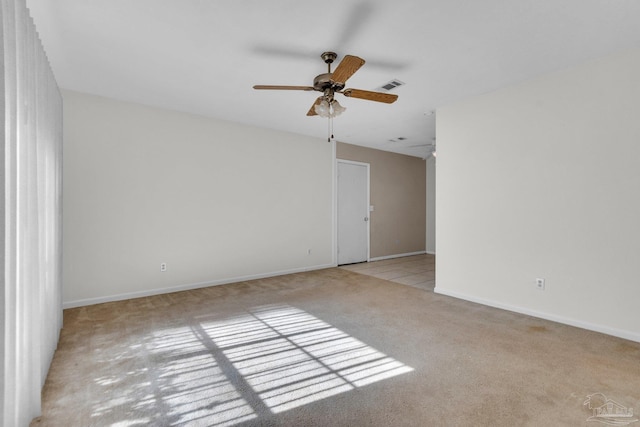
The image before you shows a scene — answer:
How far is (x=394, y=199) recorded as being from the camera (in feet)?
24.0

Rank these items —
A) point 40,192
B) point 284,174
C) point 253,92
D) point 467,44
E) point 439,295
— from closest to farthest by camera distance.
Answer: point 40,192 < point 467,44 < point 253,92 < point 439,295 < point 284,174

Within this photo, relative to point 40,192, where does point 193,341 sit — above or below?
below

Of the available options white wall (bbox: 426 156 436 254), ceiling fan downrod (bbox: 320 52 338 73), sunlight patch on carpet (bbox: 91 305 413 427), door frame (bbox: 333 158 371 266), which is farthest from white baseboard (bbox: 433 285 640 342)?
white wall (bbox: 426 156 436 254)

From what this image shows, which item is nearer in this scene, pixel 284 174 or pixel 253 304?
pixel 253 304

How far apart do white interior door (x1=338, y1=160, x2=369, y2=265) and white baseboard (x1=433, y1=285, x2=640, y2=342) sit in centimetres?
244

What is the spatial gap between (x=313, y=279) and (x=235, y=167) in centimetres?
223

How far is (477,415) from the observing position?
5.63 feet

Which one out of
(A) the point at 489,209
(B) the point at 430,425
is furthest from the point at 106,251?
(A) the point at 489,209

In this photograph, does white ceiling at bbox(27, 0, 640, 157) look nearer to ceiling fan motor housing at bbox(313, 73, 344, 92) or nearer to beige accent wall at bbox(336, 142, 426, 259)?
ceiling fan motor housing at bbox(313, 73, 344, 92)

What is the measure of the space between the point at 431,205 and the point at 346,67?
6.39 metres

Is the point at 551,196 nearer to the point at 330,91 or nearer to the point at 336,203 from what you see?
the point at 330,91

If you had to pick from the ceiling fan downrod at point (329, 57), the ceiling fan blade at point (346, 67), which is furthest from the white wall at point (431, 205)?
the ceiling fan blade at point (346, 67)

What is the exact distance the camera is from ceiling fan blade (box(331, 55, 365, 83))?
86.6 inches

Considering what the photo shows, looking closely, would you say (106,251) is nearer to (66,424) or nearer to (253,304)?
(253,304)
